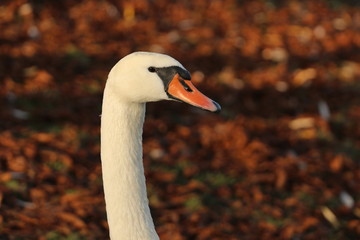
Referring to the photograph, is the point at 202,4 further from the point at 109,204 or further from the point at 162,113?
the point at 109,204

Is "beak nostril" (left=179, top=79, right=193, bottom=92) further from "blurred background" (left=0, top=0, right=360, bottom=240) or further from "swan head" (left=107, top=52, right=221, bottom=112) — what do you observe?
"blurred background" (left=0, top=0, right=360, bottom=240)

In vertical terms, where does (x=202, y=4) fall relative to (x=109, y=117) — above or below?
above

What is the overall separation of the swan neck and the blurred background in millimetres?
1525

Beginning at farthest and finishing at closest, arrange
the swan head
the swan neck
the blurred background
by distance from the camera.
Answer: the blurred background < the swan neck < the swan head

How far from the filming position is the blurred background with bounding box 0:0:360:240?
583 centimetres

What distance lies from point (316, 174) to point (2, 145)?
2817 millimetres

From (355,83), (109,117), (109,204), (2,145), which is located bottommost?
(109,204)

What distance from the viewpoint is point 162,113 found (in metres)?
7.47

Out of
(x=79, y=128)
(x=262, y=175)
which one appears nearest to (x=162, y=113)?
(x=79, y=128)

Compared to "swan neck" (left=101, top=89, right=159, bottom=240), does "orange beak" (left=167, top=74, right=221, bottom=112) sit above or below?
above

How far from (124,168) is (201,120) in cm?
371

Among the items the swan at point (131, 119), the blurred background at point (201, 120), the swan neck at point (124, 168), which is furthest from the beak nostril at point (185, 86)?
the blurred background at point (201, 120)

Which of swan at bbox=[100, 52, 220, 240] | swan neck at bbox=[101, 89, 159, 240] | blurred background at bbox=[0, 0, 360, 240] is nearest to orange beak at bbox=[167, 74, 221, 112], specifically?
swan at bbox=[100, 52, 220, 240]

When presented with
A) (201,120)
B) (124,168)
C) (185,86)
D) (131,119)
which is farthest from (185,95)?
Answer: (201,120)
